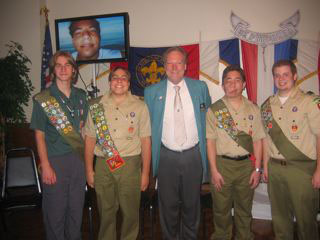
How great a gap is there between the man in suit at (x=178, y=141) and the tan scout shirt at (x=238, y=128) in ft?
0.26

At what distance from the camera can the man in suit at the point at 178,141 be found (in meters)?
2.11

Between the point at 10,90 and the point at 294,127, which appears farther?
the point at 10,90

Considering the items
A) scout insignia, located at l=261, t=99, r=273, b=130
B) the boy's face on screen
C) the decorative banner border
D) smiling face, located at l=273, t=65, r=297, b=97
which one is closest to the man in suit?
scout insignia, located at l=261, t=99, r=273, b=130

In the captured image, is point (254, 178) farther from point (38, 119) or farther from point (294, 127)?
point (38, 119)

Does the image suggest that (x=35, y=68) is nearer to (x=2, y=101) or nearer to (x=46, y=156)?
(x=2, y=101)

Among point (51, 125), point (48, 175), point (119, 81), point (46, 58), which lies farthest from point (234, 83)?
point (46, 58)

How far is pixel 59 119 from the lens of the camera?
1943 mm

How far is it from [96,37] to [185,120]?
253 centimetres

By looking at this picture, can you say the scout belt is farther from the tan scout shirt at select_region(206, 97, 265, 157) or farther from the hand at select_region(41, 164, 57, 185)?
the hand at select_region(41, 164, 57, 185)

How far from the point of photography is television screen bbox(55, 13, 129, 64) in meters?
3.84

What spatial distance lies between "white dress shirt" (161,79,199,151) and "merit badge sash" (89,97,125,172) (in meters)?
0.44

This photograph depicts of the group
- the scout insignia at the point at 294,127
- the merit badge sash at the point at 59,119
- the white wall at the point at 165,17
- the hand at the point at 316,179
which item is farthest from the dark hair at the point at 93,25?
the hand at the point at 316,179

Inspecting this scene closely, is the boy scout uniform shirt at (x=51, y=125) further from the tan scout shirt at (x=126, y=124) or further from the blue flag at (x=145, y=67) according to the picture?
the blue flag at (x=145, y=67)

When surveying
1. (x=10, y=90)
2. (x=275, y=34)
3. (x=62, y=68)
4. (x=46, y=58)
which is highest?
(x=275, y=34)
